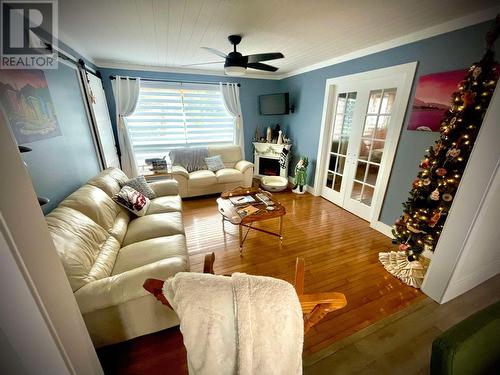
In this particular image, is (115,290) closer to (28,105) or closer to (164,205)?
(164,205)

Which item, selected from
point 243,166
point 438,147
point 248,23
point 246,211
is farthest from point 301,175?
point 248,23

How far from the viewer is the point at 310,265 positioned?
2088 millimetres

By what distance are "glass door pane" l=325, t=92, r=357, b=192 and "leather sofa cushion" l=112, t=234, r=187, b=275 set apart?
282cm

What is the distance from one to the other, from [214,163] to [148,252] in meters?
2.62

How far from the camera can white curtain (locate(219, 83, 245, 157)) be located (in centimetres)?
421

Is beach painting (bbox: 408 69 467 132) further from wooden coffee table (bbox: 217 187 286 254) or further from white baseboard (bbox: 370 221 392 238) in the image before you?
wooden coffee table (bbox: 217 187 286 254)

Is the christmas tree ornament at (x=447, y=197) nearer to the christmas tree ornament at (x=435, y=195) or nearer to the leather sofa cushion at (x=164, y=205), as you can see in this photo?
the christmas tree ornament at (x=435, y=195)

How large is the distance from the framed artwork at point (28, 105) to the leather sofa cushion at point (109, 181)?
0.55m

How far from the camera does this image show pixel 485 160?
130cm

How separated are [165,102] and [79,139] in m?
1.95

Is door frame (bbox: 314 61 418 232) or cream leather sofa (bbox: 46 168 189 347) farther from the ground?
door frame (bbox: 314 61 418 232)

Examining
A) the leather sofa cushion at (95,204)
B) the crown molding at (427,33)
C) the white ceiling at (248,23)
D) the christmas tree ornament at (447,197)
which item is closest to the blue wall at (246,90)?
the white ceiling at (248,23)

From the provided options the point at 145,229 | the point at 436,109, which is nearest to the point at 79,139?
the point at 145,229
